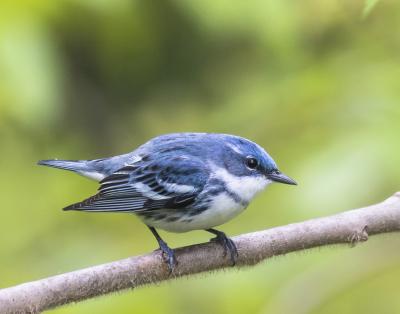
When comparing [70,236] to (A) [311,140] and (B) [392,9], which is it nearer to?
(A) [311,140]

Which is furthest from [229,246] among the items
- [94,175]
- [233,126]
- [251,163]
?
[233,126]

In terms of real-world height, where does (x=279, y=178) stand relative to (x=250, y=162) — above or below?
below

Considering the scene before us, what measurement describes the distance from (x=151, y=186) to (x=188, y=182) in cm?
19

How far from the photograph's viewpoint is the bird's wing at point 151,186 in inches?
142

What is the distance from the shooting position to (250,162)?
3764 mm

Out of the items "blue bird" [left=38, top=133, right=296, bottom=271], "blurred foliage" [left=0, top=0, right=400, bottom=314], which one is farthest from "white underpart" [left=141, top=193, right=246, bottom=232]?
"blurred foliage" [left=0, top=0, right=400, bottom=314]

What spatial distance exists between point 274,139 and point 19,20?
1513 millimetres

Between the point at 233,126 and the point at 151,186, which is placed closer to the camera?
the point at 151,186

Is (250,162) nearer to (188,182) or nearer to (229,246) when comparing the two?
(188,182)

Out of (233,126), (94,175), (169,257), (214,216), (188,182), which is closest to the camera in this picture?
(169,257)

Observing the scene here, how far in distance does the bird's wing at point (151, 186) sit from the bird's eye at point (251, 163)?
0.67ft

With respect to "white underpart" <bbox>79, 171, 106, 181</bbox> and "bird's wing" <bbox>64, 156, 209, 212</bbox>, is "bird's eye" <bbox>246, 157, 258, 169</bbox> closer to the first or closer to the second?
"bird's wing" <bbox>64, 156, 209, 212</bbox>

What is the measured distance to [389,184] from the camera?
154 inches

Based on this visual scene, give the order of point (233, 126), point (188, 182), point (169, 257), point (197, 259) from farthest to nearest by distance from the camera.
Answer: point (233, 126) → point (188, 182) → point (197, 259) → point (169, 257)
